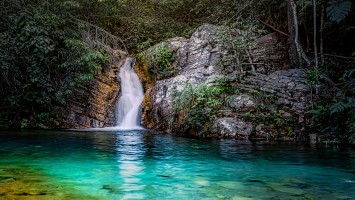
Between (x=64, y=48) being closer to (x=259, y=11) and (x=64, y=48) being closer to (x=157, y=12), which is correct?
(x=157, y=12)

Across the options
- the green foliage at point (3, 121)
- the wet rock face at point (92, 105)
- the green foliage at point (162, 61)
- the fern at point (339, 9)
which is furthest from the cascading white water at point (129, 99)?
the fern at point (339, 9)

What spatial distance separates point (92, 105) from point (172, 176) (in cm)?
931

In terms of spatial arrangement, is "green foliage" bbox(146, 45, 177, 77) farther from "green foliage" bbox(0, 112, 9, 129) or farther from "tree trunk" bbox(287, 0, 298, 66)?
"green foliage" bbox(0, 112, 9, 129)

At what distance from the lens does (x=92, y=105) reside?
11219mm

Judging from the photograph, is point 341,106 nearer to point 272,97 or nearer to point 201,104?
point 272,97

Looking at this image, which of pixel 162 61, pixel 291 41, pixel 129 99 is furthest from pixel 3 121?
pixel 291 41

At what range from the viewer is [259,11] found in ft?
38.3

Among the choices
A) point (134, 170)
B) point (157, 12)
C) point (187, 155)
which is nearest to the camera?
point (134, 170)

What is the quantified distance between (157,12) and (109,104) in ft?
25.6

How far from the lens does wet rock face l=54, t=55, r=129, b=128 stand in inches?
417

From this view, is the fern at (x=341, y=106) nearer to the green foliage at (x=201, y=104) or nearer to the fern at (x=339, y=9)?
the green foliage at (x=201, y=104)

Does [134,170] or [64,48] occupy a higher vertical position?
[64,48]

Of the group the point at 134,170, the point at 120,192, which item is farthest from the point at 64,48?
the point at 120,192

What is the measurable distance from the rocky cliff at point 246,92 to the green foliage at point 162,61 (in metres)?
0.38
